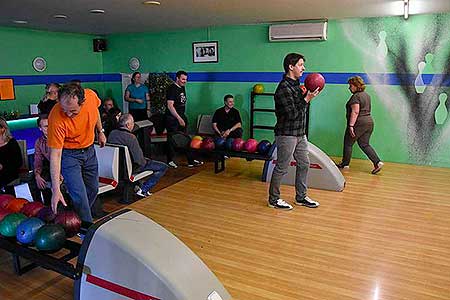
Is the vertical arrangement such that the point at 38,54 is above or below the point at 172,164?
above

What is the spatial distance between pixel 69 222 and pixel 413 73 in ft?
13.8

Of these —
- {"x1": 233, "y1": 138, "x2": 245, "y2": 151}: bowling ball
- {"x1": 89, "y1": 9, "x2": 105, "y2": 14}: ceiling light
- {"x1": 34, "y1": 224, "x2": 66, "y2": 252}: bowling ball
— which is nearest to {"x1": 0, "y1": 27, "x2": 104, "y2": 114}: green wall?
{"x1": 89, "y1": 9, "x2": 105, "y2": 14}: ceiling light

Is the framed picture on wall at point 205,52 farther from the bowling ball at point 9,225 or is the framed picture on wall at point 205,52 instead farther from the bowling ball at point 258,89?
the bowling ball at point 9,225

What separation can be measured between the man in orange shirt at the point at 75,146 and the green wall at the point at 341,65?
3.35 metres

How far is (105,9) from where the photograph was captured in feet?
12.8

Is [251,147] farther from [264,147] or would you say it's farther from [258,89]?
[258,89]

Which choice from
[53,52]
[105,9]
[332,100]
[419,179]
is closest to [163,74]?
[53,52]

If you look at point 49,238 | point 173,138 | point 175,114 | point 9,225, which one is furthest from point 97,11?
point 49,238

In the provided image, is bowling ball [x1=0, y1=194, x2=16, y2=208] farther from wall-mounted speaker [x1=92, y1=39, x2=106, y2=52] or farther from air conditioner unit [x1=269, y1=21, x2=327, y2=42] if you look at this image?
wall-mounted speaker [x1=92, y1=39, x2=106, y2=52]

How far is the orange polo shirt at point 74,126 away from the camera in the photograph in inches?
84.5

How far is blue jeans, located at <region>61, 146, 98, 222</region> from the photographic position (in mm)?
2307

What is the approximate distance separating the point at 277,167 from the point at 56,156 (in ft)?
5.66

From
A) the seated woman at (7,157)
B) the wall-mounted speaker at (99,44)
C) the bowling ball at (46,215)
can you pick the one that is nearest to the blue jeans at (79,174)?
the bowling ball at (46,215)

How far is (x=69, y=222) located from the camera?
2090mm
